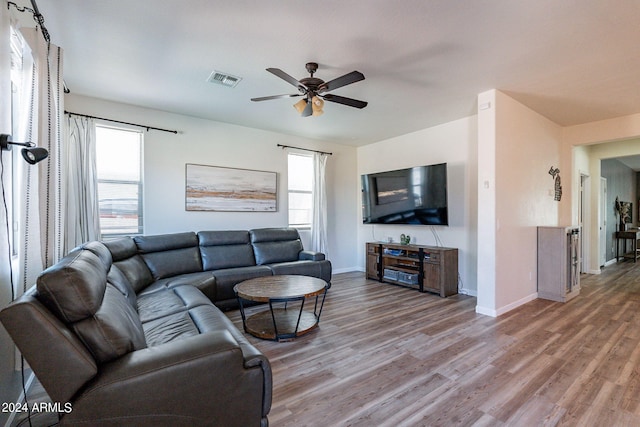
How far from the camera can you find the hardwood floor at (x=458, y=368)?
70.4 inches

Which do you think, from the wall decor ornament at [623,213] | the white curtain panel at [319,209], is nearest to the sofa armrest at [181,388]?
the white curtain panel at [319,209]

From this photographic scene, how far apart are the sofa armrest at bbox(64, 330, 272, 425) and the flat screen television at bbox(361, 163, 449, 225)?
3763 mm

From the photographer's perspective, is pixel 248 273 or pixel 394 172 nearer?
pixel 248 273

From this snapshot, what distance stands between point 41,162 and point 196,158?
8.62ft

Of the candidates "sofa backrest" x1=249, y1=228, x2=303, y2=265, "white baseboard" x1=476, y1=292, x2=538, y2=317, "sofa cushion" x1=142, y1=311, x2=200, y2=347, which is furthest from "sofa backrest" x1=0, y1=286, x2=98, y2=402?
"white baseboard" x1=476, y1=292, x2=538, y2=317

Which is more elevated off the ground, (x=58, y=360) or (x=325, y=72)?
(x=325, y=72)

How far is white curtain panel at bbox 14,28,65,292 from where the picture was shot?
1.79 metres

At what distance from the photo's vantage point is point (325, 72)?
2.99 m

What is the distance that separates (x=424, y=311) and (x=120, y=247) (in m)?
3.59

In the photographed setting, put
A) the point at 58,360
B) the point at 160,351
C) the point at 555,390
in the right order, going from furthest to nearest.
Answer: the point at 555,390
the point at 160,351
the point at 58,360

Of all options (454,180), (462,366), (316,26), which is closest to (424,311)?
(462,366)

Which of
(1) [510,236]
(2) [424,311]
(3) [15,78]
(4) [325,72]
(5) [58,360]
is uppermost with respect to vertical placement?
(4) [325,72]

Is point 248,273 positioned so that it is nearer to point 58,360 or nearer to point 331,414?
point 331,414

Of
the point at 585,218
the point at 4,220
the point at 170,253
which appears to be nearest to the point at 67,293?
the point at 4,220
